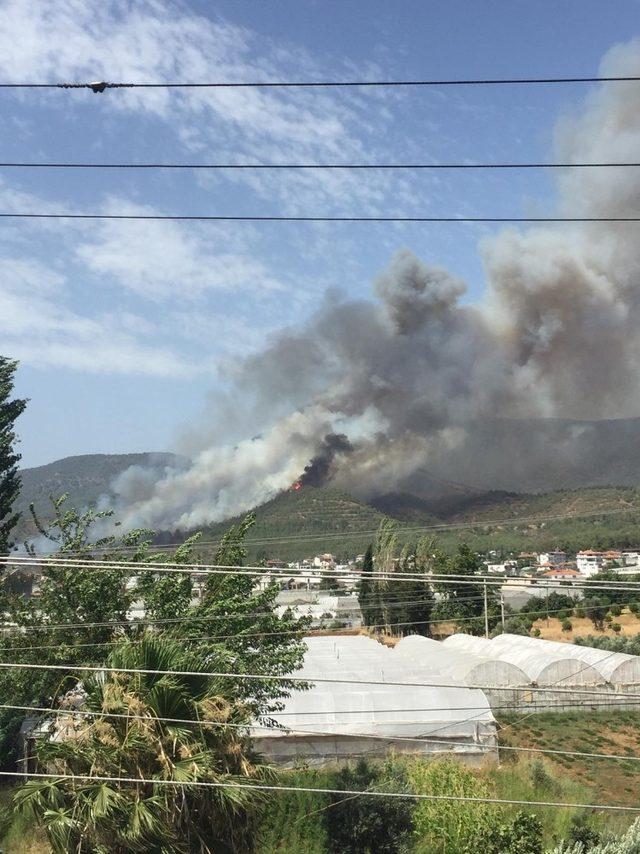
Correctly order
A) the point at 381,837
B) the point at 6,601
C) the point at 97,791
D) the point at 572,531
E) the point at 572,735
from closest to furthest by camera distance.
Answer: the point at 97,791 < the point at 381,837 < the point at 6,601 < the point at 572,735 < the point at 572,531

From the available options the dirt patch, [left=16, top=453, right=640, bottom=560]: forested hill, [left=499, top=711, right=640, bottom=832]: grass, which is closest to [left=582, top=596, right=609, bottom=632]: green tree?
the dirt patch

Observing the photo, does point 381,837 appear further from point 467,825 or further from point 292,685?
point 292,685

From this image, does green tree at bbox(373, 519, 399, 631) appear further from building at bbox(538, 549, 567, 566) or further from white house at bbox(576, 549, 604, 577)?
building at bbox(538, 549, 567, 566)

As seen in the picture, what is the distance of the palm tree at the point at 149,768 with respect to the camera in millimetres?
11141

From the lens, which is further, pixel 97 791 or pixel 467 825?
pixel 467 825

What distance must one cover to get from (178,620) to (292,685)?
3549 millimetres

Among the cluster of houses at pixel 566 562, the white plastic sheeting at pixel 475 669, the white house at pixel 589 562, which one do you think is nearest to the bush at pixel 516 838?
the white plastic sheeting at pixel 475 669

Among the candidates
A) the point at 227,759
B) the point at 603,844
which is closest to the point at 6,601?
the point at 227,759

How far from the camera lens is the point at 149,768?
11.6 metres

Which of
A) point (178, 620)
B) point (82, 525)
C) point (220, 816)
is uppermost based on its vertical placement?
point (82, 525)

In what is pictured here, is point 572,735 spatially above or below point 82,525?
below

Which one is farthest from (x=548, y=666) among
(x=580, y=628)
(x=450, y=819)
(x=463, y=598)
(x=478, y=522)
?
(x=478, y=522)

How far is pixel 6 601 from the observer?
2512 centimetres

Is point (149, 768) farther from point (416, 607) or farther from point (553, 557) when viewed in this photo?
point (553, 557)
